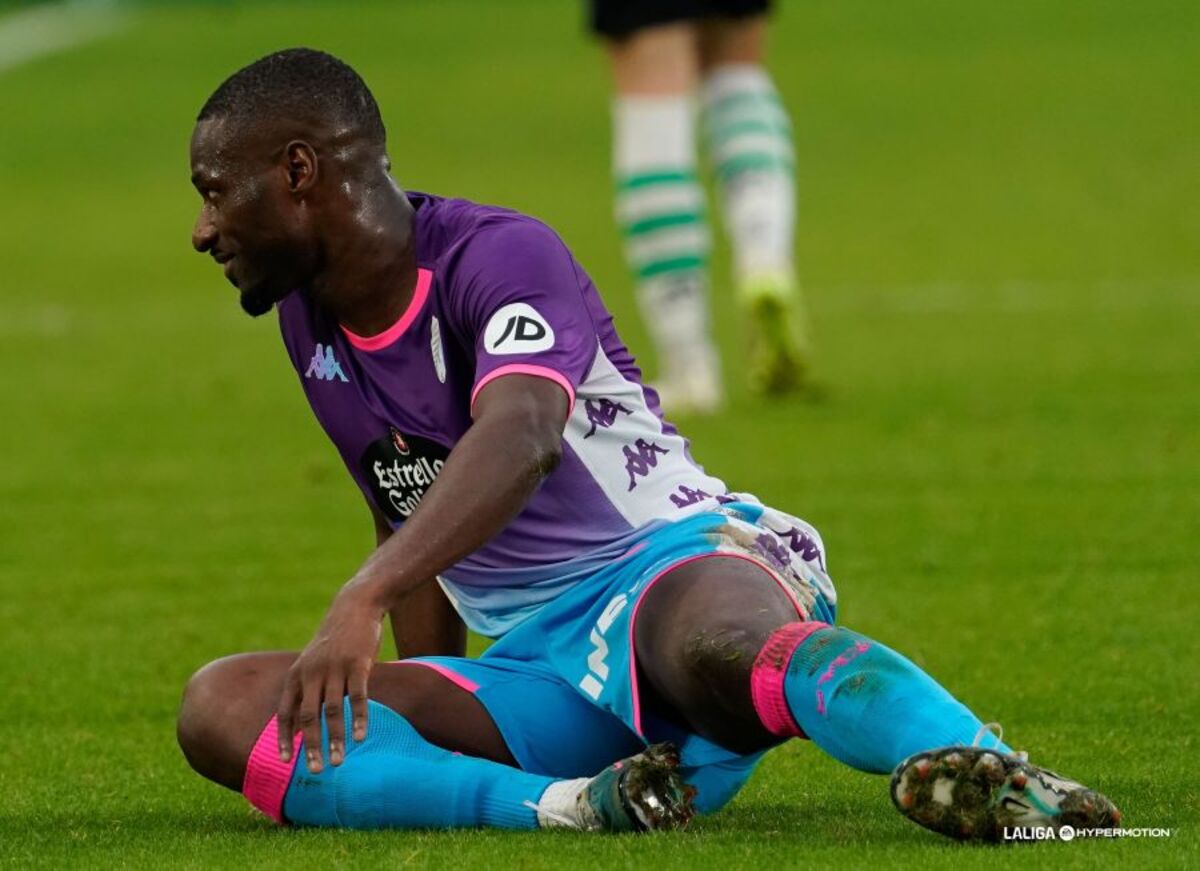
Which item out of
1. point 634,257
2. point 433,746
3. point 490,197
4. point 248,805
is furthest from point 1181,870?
point 490,197

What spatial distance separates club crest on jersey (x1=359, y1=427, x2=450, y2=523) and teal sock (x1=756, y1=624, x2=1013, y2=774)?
29.6 inches

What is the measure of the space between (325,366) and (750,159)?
5.27m

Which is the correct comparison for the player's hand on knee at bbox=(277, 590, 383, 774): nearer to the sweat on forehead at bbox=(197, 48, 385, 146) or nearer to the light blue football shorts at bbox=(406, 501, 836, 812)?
the light blue football shorts at bbox=(406, 501, 836, 812)

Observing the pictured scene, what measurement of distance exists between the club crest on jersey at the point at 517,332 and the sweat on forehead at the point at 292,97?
1.28 ft

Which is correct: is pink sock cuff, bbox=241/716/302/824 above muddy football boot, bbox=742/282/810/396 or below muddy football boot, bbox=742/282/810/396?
above

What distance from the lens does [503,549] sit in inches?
166

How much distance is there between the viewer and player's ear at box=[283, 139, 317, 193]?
4031mm

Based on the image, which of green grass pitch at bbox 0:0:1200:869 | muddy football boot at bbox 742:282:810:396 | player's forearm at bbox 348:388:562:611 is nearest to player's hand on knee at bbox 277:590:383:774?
player's forearm at bbox 348:388:562:611

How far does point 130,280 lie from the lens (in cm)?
1499

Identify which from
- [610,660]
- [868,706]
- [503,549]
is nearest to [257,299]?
[503,549]

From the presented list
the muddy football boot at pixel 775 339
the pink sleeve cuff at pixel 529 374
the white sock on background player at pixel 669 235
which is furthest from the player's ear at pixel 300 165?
the white sock on background player at pixel 669 235

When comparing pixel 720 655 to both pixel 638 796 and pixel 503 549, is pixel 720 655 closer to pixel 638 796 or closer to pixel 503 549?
pixel 638 796

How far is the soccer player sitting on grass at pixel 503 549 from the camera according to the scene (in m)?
3.70

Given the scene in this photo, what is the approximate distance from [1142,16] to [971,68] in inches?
144
